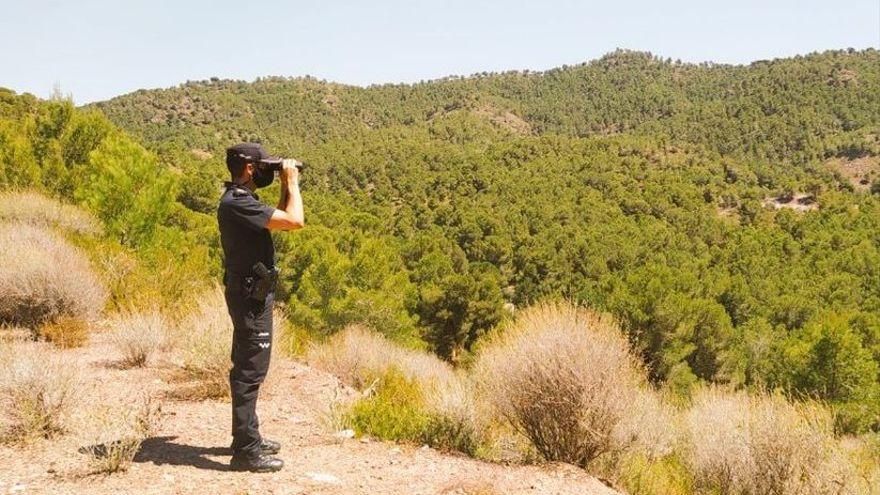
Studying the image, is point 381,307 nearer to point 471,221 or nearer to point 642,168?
point 471,221

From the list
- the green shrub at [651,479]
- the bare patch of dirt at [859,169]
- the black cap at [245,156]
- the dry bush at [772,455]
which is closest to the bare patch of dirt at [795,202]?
the bare patch of dirt at [859,169]

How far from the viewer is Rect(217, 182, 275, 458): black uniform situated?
151 inches

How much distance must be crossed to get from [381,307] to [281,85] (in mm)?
144326

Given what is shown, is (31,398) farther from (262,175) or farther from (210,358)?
(262,175)

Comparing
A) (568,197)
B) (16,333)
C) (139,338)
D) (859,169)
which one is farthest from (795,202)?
(16,333)

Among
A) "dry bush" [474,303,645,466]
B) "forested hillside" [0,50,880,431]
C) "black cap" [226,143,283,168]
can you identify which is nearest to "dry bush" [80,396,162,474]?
"black cap" [226,143,283,168]

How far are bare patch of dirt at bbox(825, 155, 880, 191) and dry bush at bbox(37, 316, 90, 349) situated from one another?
107 meters

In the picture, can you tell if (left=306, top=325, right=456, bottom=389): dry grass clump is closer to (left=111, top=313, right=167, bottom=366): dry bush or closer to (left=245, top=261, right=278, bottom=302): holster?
(left=111, top=313, right=167, bottom=366): dry bush

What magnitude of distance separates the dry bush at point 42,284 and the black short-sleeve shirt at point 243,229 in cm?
547

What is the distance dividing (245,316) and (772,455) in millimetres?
4837

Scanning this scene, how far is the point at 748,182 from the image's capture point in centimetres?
8588

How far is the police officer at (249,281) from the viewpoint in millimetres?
3822

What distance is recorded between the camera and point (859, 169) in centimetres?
9794

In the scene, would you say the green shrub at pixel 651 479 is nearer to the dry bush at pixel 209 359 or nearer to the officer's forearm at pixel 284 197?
the officer's forearm at pixel 284 197
